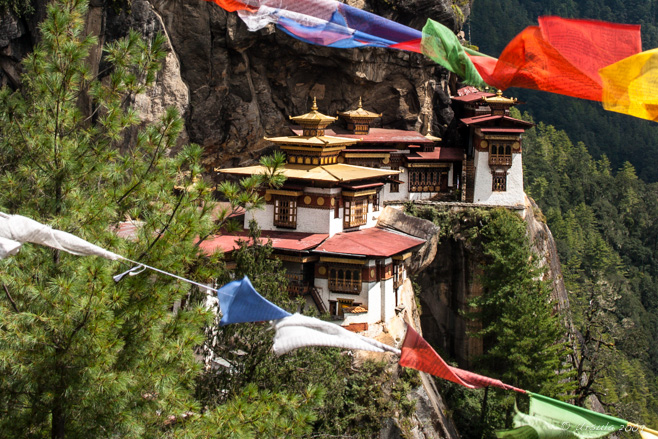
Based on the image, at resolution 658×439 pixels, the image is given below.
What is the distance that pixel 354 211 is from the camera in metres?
23.3

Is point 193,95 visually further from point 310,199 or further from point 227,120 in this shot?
point 310,199

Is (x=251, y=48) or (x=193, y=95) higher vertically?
(x=251, y=48)

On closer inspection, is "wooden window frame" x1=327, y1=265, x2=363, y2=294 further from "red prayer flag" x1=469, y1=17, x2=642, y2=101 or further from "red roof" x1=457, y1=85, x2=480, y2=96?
"red roof" x1=457, y1=85, x2=480, y2=96

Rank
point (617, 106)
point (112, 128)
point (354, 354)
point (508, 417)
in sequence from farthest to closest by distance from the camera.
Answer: point (508, 417) → point (354, 354) → point (112, 128) → point (617, 106)

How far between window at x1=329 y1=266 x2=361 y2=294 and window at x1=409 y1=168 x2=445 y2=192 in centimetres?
1019

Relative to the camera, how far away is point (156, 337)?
9375 mm

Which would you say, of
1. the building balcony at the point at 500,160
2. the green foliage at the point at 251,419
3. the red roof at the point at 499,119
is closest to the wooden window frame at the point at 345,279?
the building balcony at the point at 500,160

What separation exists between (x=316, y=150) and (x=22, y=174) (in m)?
14.0

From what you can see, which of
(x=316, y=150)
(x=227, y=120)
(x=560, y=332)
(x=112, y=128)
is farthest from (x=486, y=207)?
(x=112, y=128)

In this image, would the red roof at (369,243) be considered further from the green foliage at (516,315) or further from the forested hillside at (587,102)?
the forested hillside at (587,102)

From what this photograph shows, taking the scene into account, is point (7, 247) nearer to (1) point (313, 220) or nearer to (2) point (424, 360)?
(2) point (424, 360)

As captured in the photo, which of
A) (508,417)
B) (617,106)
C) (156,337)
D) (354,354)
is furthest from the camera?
(508,417)

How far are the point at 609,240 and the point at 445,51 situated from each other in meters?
58.0

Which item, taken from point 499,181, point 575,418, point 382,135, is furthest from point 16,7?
point 575,418
